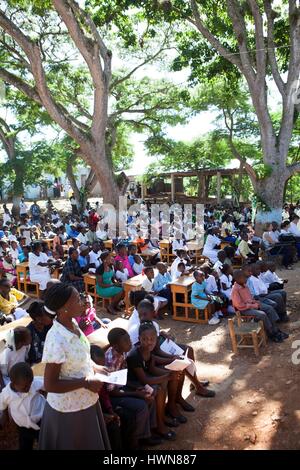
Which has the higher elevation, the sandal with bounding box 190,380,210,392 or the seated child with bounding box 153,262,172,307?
the seated child with bounding box 153,262,172,307

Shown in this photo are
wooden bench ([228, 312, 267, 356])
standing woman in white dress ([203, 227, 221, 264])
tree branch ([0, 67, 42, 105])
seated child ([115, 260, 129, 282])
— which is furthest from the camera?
tree branch ([0, 67, 42, 105])

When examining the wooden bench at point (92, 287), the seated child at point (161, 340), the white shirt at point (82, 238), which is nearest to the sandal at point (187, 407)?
the seated child at point (161, 340)

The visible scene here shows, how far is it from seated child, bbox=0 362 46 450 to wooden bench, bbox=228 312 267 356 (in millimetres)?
2900

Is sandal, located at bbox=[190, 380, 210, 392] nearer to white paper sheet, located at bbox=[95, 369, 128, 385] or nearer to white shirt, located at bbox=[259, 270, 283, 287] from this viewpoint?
white paper sheet, located at bbox=[95, 369, 128, 385]

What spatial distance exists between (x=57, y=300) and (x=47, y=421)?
79 centimetres

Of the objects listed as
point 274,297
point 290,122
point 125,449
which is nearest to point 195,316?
point 274,297

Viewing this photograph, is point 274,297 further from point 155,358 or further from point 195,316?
point 155,358

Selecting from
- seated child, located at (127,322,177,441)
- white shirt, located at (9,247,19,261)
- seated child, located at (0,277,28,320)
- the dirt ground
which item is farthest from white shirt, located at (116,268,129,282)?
seated child, located at (127,322,177,441)

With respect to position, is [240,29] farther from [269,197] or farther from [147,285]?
[147,285]

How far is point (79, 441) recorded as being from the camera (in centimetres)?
259

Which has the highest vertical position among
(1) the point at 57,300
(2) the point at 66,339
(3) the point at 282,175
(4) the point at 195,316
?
(3) the point at 282,175

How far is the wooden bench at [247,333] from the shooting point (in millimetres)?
5432

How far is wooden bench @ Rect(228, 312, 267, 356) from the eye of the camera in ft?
17.8

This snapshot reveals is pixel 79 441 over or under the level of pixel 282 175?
under
